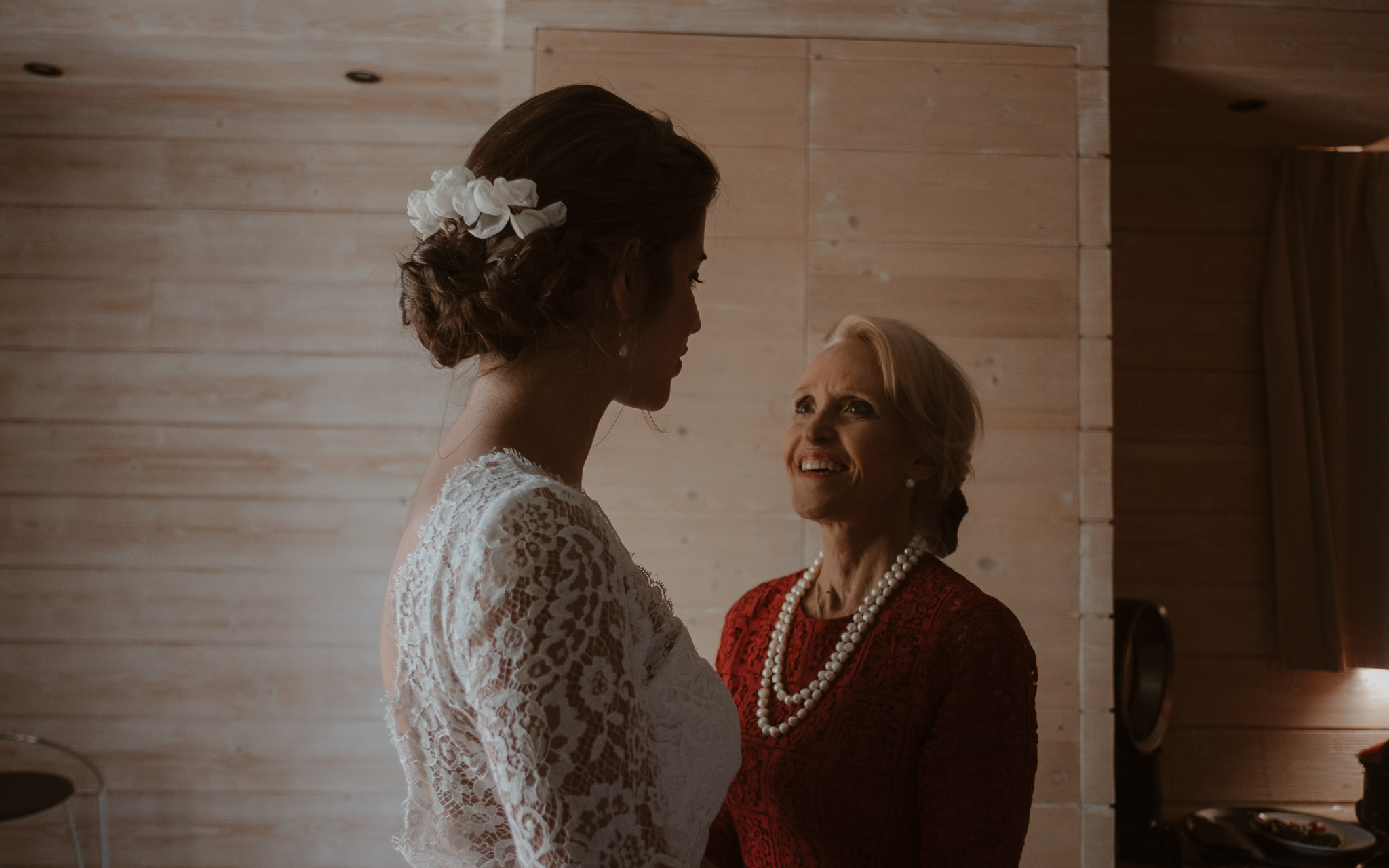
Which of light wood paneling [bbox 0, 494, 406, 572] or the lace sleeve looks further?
light wood paneling [bbox 0, 494, 406, 572]

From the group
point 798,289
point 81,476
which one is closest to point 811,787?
point 798,289

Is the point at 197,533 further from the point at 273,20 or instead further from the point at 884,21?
the point at 884,21

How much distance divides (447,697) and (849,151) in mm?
1867

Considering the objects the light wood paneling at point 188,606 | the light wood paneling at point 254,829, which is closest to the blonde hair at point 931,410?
the light wood paneling at point 188,606

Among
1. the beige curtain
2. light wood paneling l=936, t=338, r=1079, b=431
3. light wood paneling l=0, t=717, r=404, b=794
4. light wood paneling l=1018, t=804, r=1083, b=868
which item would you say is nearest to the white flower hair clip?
light wood paneling l=936, t=338, r=1079, b=431

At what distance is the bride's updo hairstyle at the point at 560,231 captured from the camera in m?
0.87

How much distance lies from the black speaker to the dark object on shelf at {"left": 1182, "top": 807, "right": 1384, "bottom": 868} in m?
0.09

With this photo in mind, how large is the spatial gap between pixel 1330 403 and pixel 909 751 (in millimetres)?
2296

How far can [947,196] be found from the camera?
2342 millimetres

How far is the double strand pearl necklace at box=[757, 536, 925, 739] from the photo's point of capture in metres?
1.38

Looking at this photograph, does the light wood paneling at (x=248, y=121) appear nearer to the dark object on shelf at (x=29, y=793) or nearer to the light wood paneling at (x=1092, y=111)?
the light wood paneling at (x=1092, y=111)

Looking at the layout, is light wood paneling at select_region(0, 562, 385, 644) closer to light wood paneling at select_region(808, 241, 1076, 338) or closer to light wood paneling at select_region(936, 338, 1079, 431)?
light wood paneling at select_region(808, 241, 1076, 338)

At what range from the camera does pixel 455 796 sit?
2.72 ft

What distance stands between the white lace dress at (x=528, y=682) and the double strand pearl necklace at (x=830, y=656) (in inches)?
21.4
